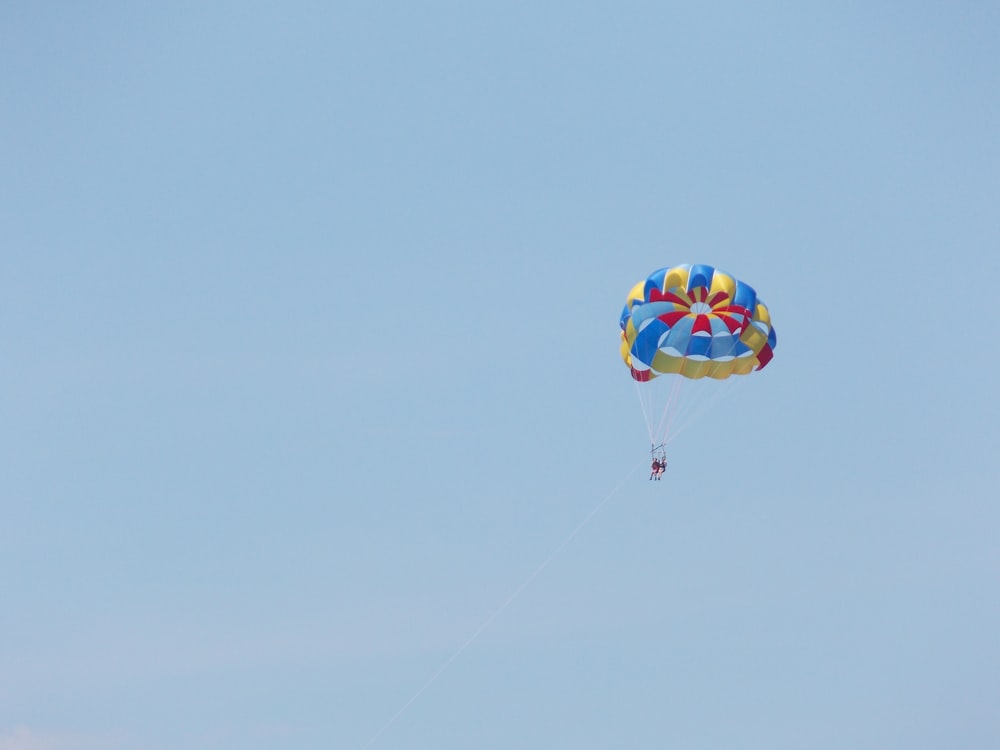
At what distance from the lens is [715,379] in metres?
89.2

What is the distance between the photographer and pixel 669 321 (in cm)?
8700

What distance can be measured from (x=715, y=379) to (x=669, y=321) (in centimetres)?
317

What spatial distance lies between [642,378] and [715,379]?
7.10 feet

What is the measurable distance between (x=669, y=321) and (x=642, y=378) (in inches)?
109

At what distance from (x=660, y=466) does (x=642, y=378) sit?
2.71 meters

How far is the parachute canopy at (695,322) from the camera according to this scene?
86500 millimetres

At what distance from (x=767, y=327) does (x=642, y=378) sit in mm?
4208

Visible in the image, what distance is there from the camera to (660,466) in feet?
290

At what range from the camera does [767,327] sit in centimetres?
8738

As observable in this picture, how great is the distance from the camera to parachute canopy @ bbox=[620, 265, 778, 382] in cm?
8650

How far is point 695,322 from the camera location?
286 feet

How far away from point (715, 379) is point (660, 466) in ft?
10.3

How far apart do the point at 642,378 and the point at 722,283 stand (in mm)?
4427
